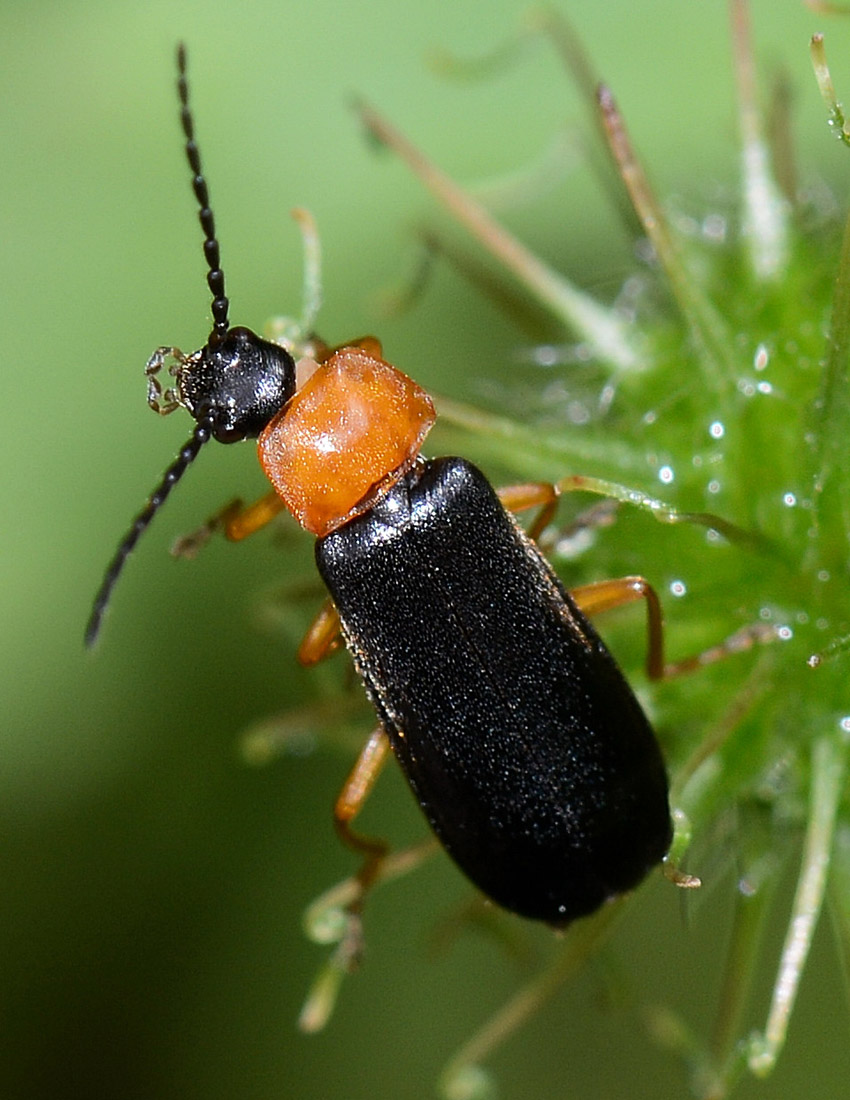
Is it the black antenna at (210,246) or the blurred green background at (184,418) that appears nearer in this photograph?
the black antenna at (210,246)

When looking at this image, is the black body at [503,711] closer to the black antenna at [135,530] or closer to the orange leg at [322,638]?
the orange leg at [322,638]

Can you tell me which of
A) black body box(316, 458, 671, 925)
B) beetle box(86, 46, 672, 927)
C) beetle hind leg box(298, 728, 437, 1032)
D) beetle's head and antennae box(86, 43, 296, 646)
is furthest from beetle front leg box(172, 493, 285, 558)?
beetle hind leg box(298, 728, 437, 1032)

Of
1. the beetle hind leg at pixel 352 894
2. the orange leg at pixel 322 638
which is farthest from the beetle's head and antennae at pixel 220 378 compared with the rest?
the beetle hind leg at pixel 352 894

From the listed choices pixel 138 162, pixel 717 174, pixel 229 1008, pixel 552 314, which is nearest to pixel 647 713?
pixel 552 314

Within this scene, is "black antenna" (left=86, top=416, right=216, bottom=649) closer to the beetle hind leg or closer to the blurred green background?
the blurred green background

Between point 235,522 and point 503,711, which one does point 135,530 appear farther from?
point 503,711

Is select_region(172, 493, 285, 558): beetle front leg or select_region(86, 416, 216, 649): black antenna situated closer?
select_region(86, 416, 216, 649): black antenna

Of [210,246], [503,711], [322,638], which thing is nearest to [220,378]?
[210,246]
